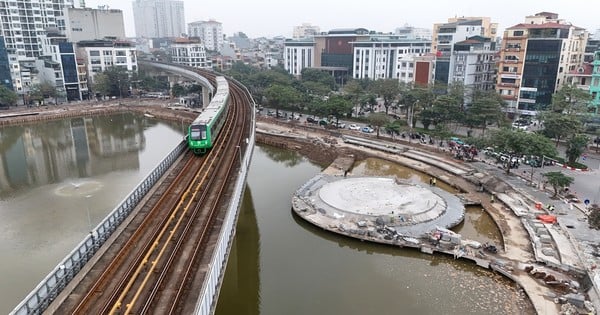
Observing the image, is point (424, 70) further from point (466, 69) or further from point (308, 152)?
point (308, 152)

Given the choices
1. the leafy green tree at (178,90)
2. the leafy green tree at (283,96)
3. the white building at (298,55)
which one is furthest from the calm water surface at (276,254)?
the white building at (298,55)

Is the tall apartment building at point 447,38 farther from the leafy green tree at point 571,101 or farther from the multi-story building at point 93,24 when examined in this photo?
the multi-story building at point 93,24

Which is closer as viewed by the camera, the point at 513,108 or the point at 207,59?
the point at 513,108

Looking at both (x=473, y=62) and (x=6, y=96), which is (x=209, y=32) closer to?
(x=6, y=96)

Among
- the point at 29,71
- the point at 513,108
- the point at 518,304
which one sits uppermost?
the point at 29,71

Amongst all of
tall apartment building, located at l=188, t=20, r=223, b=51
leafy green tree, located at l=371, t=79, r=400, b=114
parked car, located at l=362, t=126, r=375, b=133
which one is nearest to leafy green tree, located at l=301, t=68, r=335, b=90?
leafy green tree, located at l=371, t=79, r=400, b=114

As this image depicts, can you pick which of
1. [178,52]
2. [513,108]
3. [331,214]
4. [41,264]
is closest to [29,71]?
[178,52]

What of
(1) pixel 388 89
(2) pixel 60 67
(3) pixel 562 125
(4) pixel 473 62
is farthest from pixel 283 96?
(2) pixel 60 67
